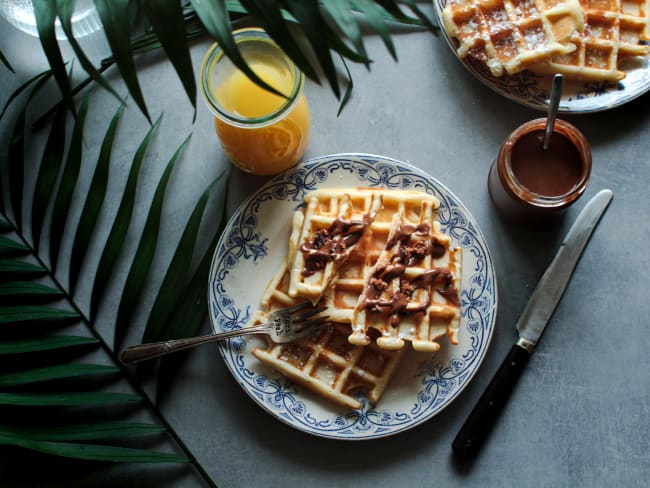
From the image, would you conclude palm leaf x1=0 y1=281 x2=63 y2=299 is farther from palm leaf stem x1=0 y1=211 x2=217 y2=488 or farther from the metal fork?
the metal fork

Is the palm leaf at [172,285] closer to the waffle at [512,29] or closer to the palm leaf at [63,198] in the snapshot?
the palm leaf at [63,198]

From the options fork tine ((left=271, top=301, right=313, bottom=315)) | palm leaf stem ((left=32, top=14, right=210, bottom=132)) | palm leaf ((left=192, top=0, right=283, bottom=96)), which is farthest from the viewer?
palm leaf stem ((left=32, top=14, right=210, bottom=132))

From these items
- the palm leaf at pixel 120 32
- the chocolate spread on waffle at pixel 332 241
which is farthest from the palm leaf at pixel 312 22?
the chocolate spread on waffle at pixel 332 241

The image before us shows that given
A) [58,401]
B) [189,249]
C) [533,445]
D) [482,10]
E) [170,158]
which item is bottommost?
[533,445]

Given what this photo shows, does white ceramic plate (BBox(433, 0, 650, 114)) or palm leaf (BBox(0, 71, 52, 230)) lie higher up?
palm leaf (BBox(0, 71, 52, 230))

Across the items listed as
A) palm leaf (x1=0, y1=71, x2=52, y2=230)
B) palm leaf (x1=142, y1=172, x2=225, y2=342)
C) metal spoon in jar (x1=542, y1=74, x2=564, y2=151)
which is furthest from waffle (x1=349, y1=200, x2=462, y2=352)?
palm leaf (x1=0, y1=71, x2=52, y2=230)

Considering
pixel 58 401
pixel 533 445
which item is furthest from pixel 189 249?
pixel 533 445

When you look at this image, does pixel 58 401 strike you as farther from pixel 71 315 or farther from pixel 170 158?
pixel 170 158
